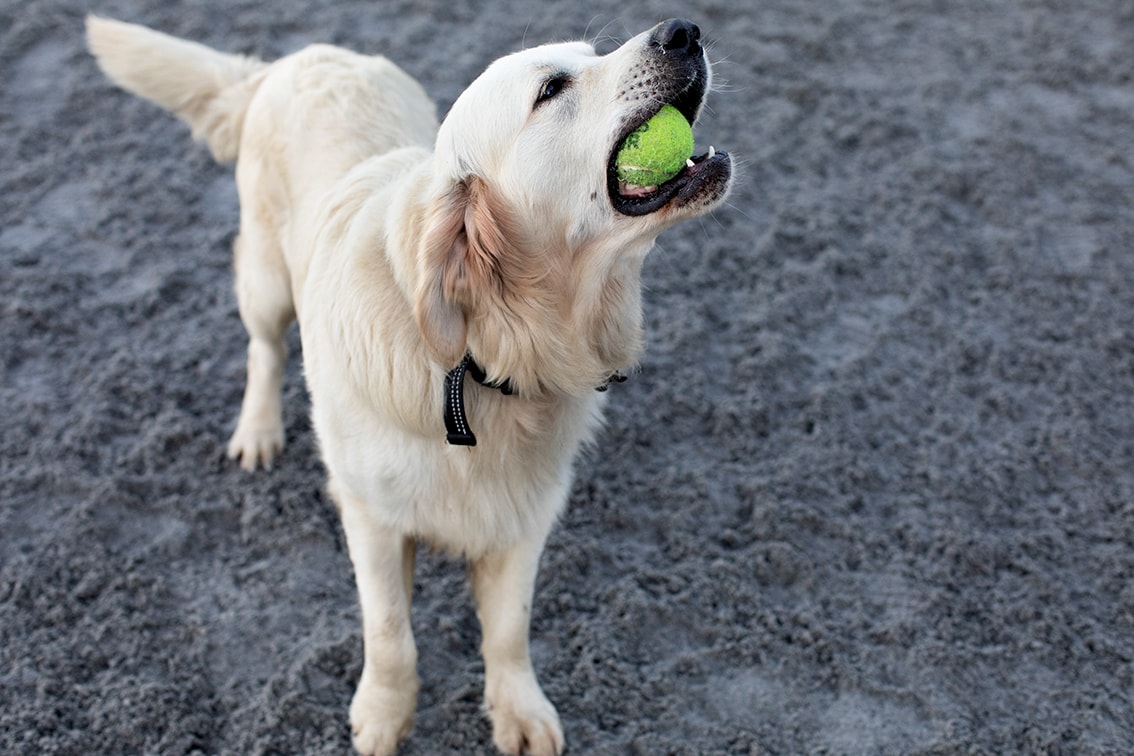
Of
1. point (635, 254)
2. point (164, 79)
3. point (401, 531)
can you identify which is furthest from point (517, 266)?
point (164, 79)

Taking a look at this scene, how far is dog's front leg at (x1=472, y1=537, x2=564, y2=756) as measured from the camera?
8.18ft

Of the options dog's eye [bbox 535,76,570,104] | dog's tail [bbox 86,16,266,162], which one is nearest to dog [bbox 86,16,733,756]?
dog's eye [bbox 535,76,570,104]

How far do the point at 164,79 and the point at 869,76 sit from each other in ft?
11.6

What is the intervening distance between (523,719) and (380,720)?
354 millimetres

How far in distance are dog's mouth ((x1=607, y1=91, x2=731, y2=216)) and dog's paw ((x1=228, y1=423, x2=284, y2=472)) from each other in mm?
1647

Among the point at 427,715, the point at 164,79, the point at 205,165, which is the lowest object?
the point at 427,715

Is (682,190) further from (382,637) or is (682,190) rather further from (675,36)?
(382,637)

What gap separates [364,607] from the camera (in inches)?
97.5

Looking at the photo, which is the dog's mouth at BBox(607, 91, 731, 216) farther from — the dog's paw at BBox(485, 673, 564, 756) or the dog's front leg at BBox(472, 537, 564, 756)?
the dog's paw at BBox(485, 673, 564, 756)

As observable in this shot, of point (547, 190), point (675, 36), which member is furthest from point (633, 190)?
point (675, 36)

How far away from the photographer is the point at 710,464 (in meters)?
3.31

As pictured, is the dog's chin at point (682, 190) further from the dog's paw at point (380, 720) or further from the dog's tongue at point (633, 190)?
the dog's paw at point (380, 720)

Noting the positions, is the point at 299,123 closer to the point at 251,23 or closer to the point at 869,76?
the point at 251,23

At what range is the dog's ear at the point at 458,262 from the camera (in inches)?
77.1
